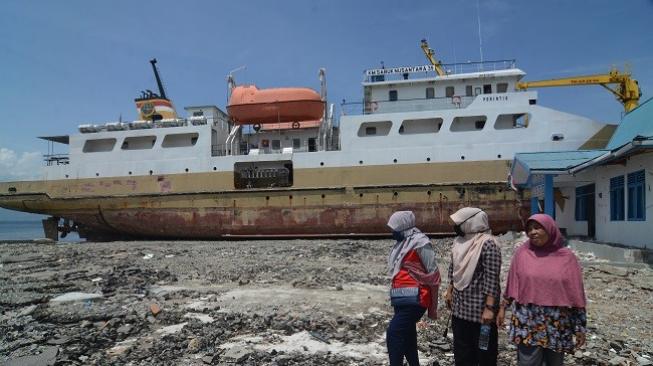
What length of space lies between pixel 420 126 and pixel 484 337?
1383 cm

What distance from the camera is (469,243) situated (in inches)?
115

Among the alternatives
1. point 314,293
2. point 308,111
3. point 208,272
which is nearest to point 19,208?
point 308,111

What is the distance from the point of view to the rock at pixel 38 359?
3.55 metres

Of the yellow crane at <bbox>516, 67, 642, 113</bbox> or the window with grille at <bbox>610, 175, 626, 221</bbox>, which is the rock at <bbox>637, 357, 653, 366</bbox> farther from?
the yellow crane at <bbox>516, 67, 642, 113</bbox>

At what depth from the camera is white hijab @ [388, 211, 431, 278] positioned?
10.2 ft

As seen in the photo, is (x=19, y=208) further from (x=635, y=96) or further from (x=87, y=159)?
(x=635, y=96)

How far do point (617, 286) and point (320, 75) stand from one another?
43.4 feet

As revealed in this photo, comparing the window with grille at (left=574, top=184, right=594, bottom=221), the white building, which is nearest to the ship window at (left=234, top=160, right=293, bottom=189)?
the white building

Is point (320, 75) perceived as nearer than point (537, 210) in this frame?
No

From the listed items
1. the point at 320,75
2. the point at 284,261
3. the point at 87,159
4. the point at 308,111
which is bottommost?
the point at 284,261

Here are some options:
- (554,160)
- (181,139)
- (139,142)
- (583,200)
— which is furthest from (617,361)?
(139,142)

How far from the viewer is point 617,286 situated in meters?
6.41

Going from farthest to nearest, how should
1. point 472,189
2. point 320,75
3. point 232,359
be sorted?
point 320,75 → point 472,189 → point 232,359

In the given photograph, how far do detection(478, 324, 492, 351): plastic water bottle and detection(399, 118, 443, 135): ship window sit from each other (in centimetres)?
1357
